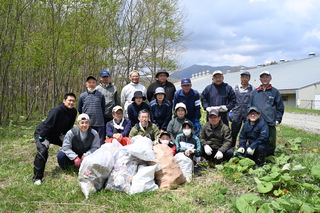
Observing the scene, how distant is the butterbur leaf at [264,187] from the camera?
10.5ft

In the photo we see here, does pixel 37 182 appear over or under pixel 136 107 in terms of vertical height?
under

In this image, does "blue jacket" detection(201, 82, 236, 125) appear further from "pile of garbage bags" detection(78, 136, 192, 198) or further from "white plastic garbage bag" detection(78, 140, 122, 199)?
"white plastic garbage bag" detection(78, 140, 122, 199)

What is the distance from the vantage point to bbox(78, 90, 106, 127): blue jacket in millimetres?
4879

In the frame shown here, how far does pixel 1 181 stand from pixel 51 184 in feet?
3.10

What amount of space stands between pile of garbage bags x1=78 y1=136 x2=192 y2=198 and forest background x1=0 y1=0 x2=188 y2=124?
772cm

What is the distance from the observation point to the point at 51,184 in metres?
3.88

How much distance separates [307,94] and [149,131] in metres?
25.2

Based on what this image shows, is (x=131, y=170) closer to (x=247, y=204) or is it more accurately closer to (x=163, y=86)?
(x=247, y=204)

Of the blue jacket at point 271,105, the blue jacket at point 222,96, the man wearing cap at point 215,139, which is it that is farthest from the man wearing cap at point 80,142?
the blue jacket at point 271,105

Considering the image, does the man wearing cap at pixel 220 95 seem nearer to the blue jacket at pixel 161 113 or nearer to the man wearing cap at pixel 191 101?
the man wearing cap at pixel 191 101

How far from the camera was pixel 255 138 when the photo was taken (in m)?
4.60

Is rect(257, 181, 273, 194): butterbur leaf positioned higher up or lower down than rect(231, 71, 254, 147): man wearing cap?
lower down

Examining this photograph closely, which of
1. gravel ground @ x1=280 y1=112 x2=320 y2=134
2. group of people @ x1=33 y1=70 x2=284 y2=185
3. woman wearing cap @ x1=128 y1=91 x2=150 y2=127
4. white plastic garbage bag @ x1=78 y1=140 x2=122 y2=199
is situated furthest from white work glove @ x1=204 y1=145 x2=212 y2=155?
gravel ground @ x1=280 y1=112 x2=320 y2=134

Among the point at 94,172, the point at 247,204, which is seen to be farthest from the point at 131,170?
the point at 247,204
